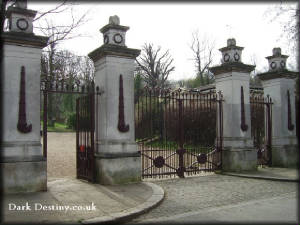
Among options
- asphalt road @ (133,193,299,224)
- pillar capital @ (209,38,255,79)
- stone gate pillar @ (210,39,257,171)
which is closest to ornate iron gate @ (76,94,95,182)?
asphalt road @ (133,193,299,224)

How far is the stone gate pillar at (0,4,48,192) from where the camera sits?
23.4 feet

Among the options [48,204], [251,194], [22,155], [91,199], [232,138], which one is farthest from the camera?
[232,138]

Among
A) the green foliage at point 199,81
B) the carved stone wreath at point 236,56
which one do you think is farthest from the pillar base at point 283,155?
the green foliage at point 199,81

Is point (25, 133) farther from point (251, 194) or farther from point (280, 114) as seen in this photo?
point (280, 114)

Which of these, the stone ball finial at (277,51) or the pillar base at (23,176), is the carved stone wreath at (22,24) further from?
the stone ball finial at (277,51)

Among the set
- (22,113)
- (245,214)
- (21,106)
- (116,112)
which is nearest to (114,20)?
(116,112)

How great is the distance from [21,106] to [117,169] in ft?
9.87

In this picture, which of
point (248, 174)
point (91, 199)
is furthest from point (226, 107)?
point (91, 199)

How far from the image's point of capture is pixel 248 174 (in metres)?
10.5

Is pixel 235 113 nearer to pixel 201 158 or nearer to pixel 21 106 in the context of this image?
pixel 201 158

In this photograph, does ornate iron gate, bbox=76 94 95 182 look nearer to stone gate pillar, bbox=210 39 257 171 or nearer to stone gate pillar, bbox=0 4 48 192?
stone gate pillar, bbox=0 4 48 192

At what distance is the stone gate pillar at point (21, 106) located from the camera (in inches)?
281

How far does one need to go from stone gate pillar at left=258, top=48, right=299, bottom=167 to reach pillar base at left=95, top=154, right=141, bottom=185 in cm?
677

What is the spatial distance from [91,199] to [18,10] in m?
4.83
